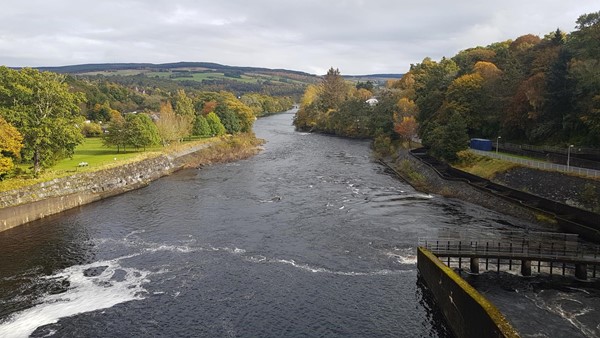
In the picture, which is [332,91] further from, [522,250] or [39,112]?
[522,250]

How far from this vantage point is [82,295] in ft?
95.1

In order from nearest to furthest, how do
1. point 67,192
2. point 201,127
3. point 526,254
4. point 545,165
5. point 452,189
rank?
1. point 526,254
2. point 545,165
3. point 67,192
4. point 452,189
5. point 201,127

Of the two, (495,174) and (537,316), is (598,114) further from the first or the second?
(537,316)

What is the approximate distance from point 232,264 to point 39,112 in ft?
115

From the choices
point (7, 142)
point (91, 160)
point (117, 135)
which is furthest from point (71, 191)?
point (117, 135)

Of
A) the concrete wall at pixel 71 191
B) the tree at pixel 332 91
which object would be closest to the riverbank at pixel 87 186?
the concrete wall at pixel 71 191

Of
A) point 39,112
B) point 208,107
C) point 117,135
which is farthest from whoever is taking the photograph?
point 208,107

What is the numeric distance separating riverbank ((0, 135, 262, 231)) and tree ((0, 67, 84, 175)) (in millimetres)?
3866

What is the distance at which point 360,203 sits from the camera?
51469 mm

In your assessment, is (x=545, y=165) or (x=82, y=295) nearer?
(x=82, y=295)

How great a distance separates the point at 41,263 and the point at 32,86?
26.5 meters

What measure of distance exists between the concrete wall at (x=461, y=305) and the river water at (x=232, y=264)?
37.5 inches

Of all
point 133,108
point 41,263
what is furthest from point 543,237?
point 133,108

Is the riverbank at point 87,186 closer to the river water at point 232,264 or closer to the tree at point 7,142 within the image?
the river water at point 232,264
